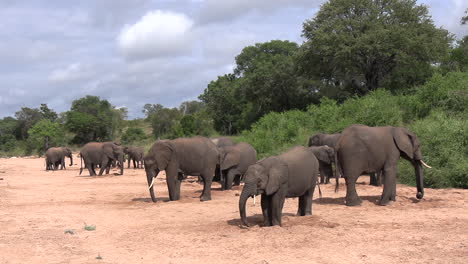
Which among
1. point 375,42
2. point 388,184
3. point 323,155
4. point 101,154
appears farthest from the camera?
point 375,42

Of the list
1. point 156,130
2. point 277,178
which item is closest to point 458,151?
point 277,178

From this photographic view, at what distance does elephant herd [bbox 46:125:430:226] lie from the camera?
1052 centimetres

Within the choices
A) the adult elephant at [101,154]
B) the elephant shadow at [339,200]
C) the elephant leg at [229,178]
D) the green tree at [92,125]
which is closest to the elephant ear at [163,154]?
the elephant leg at [229,178]

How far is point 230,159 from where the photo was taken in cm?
1875

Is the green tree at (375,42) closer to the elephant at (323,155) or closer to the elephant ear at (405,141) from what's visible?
the elephant at (323,155)

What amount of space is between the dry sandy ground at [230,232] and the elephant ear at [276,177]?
84cm

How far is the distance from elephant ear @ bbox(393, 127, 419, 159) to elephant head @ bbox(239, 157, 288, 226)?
494 cm

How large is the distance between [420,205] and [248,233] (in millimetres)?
5847

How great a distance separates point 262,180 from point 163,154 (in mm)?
6555

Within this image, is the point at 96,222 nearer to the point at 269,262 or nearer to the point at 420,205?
the point at 269,262

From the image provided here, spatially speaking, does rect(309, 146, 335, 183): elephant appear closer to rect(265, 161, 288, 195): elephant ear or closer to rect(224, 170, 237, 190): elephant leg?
rect(224, 170, 237, 190): elephant leg

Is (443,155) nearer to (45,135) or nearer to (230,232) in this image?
(230,232)

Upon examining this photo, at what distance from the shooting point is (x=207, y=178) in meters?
16.5

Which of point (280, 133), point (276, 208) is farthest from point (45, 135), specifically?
point (276, 208)
